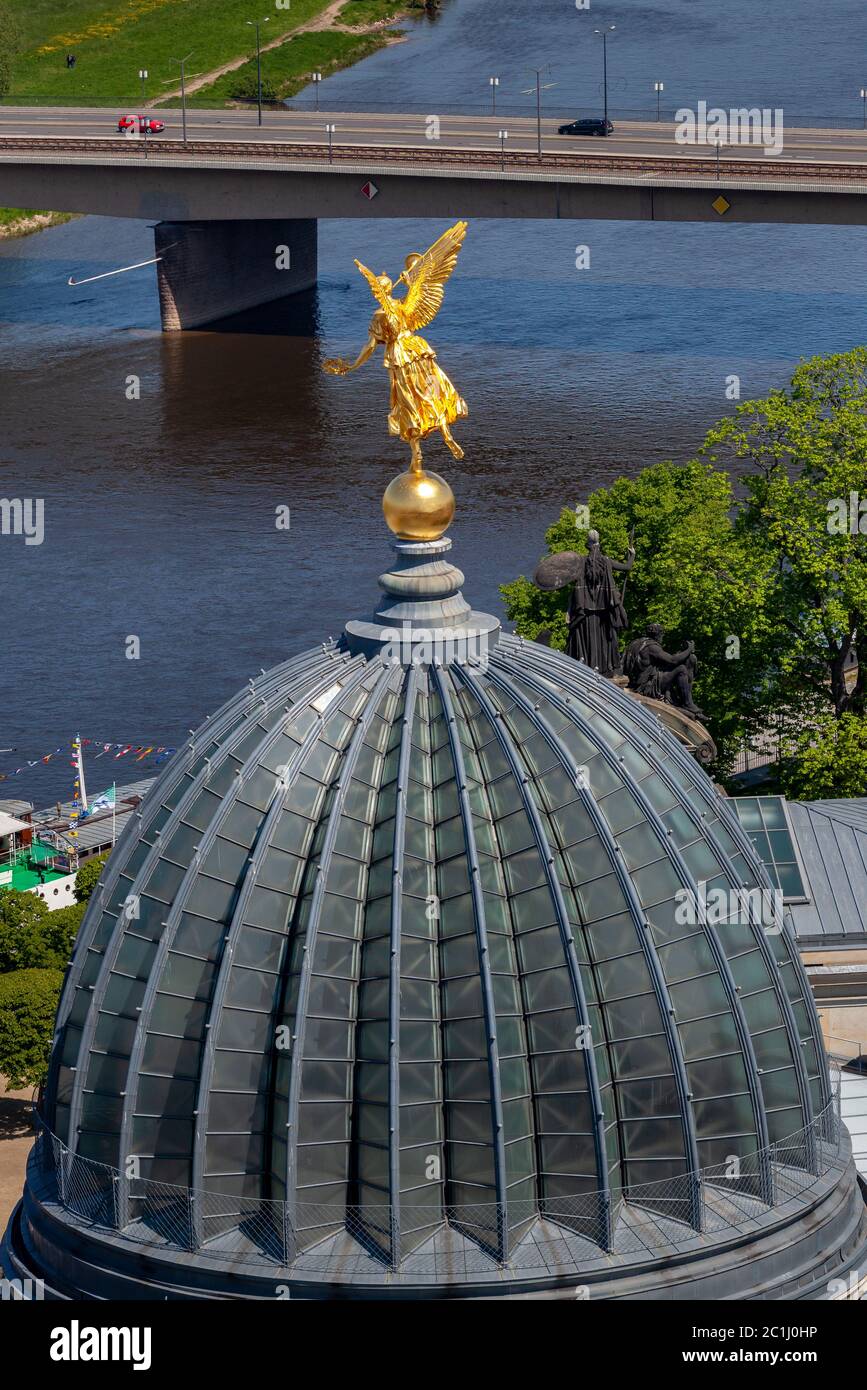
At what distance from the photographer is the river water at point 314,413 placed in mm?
107938

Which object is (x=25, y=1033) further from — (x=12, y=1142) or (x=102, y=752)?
(x=102, y=752)

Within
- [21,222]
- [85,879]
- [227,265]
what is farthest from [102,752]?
[21,222]

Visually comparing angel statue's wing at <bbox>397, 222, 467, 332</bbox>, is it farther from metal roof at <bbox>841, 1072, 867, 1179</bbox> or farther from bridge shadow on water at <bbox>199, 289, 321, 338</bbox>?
bridge shadow on water at <bbox>199, 289, 321, 338</bbox>

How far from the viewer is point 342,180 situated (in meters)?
150

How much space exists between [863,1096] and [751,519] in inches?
1498

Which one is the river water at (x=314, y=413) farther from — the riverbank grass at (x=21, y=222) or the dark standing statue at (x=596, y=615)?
the dark standing statue at (x=596, y=615)

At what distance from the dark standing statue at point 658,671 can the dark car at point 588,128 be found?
302ft

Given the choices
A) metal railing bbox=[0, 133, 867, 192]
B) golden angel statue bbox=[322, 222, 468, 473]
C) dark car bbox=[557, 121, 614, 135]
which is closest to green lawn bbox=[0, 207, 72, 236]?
metal railing bbox=[0, 133, 867, 192]

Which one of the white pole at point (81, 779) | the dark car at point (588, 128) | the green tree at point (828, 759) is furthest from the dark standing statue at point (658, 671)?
the dark car at point (588, 128)

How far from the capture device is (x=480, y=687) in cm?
4159

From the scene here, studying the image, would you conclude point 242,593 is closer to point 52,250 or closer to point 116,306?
point 116,306

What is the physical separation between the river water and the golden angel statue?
187 ft

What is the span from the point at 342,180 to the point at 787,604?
7284 centimetres

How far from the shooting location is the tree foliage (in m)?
82.2
